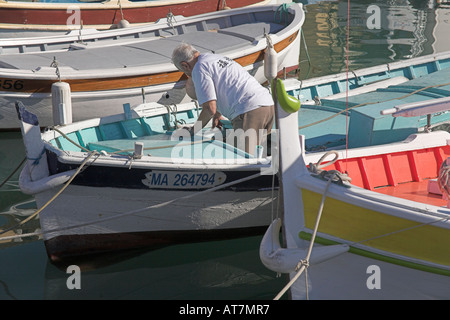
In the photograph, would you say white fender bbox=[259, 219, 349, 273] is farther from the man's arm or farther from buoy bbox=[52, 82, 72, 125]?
buoy bbox=[52, 82, 72, 125]

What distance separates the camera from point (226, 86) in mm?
6484

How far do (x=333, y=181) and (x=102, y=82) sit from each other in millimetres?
5079

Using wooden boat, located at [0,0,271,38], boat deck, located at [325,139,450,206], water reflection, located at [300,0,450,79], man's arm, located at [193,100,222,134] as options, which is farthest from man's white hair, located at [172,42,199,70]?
water reflection, located at [300,0,450,79]

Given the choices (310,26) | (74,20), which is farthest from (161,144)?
(310,26)

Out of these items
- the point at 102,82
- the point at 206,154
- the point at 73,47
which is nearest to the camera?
the point at 206,154

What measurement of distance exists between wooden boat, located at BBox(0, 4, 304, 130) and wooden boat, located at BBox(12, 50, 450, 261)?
Result: 7.64ft

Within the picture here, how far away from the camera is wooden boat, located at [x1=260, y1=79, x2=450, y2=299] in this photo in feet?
16.0

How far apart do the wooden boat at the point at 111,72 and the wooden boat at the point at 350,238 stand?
417 cm

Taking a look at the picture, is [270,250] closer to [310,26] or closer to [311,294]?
[311,294]

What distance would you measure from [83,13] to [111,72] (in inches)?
140

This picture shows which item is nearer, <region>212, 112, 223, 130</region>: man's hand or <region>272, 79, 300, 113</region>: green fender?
<region>272, 79, 300, 113</region>: green fender
